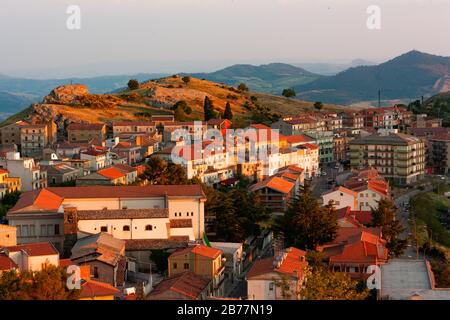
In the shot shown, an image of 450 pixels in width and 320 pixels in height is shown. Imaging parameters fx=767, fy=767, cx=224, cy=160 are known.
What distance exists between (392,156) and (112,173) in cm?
1520

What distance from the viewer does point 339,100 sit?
441 feet

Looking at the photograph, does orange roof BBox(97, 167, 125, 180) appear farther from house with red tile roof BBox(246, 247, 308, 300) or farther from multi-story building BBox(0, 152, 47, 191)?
house with red tile roof BBox(246, 247, 308, 300)

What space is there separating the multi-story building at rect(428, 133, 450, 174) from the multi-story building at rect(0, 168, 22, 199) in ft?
72.7

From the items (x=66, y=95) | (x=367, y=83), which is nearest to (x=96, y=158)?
(x=66, y=95)

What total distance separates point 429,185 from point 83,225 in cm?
1922

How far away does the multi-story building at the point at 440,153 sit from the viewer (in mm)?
38812

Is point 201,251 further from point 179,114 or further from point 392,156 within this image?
point 179,114

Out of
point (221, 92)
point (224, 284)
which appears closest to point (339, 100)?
point (221, 92)

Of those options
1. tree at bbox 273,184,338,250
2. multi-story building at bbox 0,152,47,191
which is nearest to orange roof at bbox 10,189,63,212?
multi-story building at bbox 0,152,47,191

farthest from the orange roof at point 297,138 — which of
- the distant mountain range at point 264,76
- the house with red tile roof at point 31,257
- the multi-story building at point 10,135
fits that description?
the distant mountain range at point 264,76

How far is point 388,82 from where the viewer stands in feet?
490

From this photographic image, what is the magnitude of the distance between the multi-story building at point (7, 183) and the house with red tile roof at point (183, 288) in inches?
393

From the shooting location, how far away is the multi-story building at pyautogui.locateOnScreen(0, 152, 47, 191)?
2638cm

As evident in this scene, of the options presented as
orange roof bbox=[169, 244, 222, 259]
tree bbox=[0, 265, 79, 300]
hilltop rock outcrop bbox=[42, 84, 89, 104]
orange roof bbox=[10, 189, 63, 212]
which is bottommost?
orange roof bbox=[169, 244, 222, 259]
